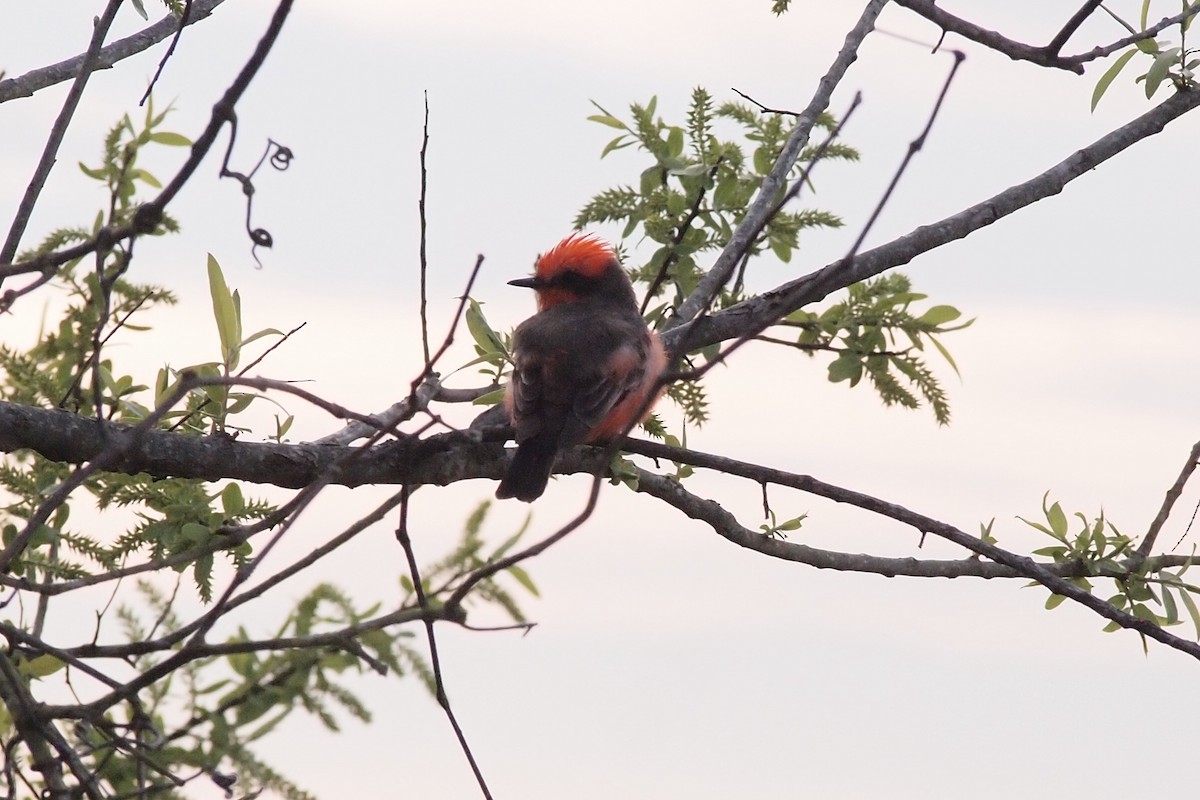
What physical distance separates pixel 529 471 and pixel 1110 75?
2657 mm

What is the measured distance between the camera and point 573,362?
563 cm

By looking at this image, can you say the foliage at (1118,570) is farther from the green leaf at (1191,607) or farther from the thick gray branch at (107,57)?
the thick gray branch at (107,57)

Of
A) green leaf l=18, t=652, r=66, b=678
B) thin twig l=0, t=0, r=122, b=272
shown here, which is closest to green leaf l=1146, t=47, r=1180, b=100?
thin twig l=0, t=0, r=122, b=272

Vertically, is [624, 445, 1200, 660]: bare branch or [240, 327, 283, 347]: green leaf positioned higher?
[240, 327, 283, 347]: green leaf

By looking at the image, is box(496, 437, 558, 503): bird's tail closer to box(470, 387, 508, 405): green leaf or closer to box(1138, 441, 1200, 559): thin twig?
box(470, 387, 508, 405): green leaf

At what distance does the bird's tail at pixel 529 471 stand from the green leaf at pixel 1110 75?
2462 mm

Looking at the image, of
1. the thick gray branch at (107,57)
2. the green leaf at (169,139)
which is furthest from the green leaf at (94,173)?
the thick gray branch at (107,57)

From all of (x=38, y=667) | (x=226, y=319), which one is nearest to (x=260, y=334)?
(x=226, y=319)

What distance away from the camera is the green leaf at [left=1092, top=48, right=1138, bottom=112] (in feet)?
17.1

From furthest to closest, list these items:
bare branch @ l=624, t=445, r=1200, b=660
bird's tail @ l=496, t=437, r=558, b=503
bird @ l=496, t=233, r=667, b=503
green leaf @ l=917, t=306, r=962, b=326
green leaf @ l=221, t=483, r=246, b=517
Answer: green leaf @ l=917, t=306, r=962, b=326
bird @ l=496, t=233, r=667, b=503
bird's tail @ l=496, t=437, r=558, b=503
green leaf @ l=221, t=483, r=246, b=517
bare branch @ l=624, t=445, r=1200, b=660

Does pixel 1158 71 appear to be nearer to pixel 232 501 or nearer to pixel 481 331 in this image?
pixel 481 331

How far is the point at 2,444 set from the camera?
12.1 feet

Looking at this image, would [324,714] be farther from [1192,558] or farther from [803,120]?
[1192,558]

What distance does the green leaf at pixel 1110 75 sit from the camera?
5.21 meters
